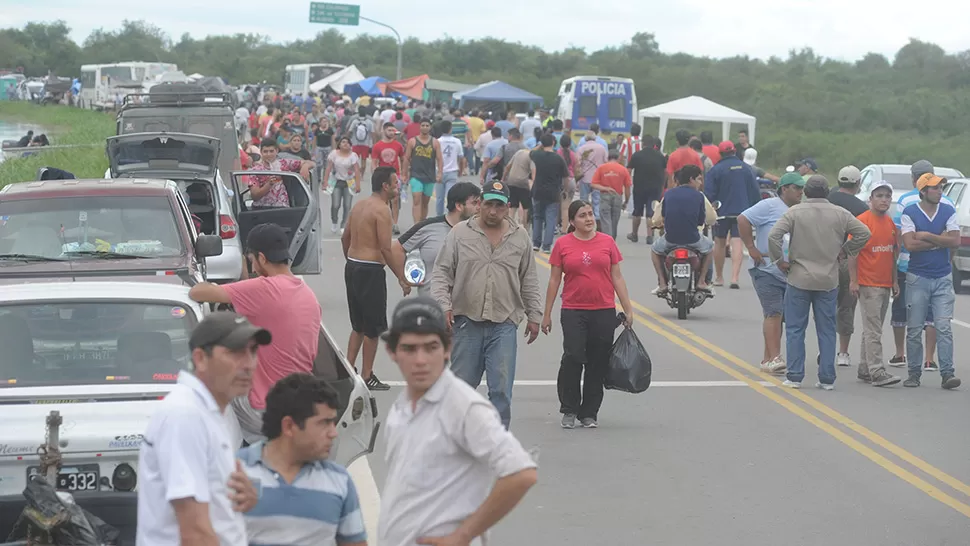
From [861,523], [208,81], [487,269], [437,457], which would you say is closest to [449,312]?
[487,269]

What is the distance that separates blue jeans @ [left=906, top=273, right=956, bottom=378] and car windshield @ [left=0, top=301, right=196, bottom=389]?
735 cm

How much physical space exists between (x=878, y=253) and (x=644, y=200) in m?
11.5

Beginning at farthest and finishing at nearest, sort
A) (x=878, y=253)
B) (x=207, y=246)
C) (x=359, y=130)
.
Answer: (x=359, y=130)
(x=878, y=253)
(x=207, y=246)

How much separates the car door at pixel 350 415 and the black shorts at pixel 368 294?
3566mm

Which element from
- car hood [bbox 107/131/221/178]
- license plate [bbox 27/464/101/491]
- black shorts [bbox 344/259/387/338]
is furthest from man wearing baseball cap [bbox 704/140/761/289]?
license plate [bbox 27/464/101/491]

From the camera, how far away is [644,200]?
24484 mm

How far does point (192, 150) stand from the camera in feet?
56.6

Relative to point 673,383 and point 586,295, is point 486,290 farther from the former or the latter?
point 673,383

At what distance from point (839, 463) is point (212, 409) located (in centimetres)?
649

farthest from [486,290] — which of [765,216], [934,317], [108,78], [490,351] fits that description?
[108,78]

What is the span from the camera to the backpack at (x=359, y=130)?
95.6ft

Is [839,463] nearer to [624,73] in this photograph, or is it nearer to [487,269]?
[487,269]

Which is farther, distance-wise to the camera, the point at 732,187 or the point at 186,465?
the point at 732,187

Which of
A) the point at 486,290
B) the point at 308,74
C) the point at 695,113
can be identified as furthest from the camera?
the point at 308,74
